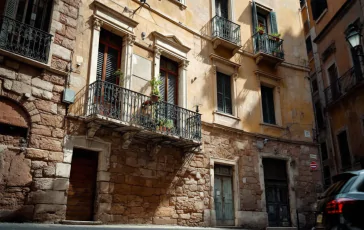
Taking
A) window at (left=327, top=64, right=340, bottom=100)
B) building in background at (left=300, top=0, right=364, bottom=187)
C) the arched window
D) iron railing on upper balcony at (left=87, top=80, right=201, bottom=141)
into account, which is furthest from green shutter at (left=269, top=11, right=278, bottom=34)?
the arched window

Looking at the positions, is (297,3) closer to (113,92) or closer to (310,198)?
(310,198)

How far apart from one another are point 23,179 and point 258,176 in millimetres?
8113

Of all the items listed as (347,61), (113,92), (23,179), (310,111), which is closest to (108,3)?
(113,92)

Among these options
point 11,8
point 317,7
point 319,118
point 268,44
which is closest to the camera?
point 11,8

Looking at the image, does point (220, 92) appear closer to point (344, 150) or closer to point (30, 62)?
point (30, 62)

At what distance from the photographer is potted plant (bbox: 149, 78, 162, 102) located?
32.6 feet

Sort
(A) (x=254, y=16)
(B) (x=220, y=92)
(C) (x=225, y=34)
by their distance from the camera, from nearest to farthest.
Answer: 1. (B) (x=220, y=92)
2. (C) (x=225, y=34)
3. (A) (x=254, y=16)

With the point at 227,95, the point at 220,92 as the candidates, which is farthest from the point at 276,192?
the point at 220,92

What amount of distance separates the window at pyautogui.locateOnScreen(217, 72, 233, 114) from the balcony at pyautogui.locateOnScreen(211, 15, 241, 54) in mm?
1150

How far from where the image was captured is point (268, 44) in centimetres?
1414

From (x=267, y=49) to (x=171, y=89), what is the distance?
16.7ft

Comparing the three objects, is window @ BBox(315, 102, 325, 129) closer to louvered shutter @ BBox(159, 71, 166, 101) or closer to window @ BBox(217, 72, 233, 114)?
window @ BBox(217, 72, 233, 114)

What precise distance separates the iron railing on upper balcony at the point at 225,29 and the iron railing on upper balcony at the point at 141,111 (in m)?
3.87

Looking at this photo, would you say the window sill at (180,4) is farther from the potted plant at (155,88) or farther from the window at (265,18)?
the window at (265,18)
